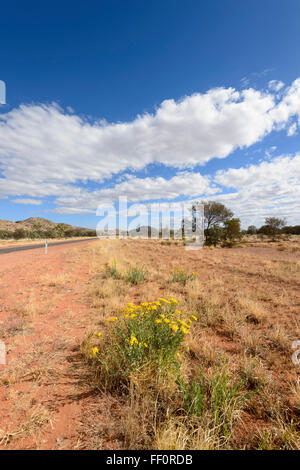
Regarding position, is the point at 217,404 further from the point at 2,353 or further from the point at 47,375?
the point at 2,353

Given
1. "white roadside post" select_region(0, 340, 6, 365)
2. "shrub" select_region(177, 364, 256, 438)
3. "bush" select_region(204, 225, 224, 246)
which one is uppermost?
"bush" select_region(204, 225, 224, 246)

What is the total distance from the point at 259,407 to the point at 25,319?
4757 millimetres

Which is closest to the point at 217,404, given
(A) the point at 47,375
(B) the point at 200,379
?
(B) the point at 200,379

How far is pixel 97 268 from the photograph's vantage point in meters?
9.95

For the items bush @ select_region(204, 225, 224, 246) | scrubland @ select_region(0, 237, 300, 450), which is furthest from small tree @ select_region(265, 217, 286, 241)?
scrubland @ select_region(0, 237, 300, 450)

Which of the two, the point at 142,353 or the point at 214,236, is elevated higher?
the point at 214,236

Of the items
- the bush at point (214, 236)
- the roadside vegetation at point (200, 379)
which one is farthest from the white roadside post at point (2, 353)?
the bush at point (214, 236)

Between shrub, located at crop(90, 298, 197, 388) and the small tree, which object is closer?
shrub, located at crop(90, 298, 197, 388)

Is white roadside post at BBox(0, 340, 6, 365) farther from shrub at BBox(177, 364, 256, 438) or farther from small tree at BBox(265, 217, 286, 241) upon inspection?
small tree at BBox(265, 217, 286, 241)

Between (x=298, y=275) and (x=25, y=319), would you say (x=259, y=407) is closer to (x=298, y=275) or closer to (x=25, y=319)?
(x=25, y=319)

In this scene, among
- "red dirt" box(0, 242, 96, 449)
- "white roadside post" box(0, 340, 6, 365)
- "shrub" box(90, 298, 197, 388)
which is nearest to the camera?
"red dirt" box(0, 242, 96, 449)

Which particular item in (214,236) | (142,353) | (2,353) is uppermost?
(214,236)

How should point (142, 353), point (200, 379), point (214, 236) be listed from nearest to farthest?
point (200, 379)
point (142, 353)
point (214, 236)
